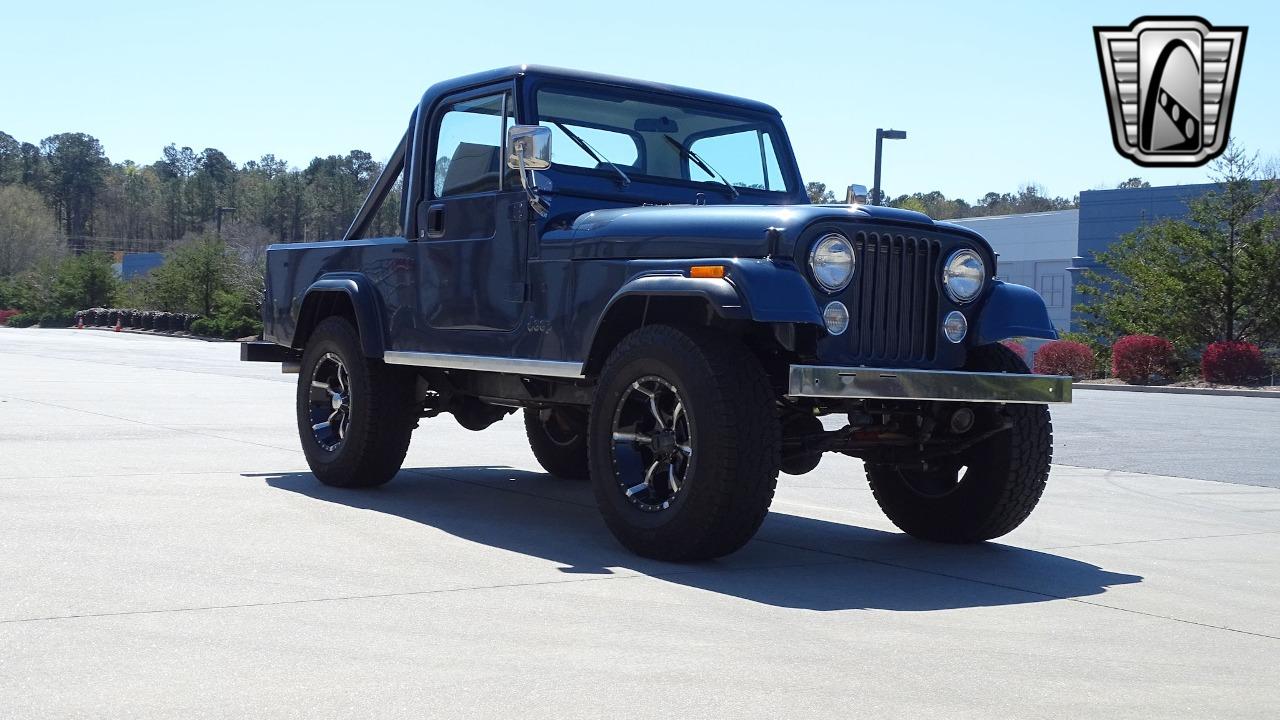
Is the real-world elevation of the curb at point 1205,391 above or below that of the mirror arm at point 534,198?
below

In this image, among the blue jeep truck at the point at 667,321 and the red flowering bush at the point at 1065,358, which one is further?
the red flowering bush at the point at 1065,358

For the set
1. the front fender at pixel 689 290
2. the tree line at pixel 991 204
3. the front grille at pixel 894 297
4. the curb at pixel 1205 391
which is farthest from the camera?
the tree line at pixel 991 204

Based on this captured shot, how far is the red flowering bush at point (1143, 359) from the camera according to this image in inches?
1265

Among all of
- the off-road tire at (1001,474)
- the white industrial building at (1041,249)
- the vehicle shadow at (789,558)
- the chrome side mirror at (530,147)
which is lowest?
the vehicle shadow at (789,558)

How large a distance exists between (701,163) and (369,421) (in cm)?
250

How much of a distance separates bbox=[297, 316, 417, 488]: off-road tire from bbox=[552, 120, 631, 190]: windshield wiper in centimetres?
188

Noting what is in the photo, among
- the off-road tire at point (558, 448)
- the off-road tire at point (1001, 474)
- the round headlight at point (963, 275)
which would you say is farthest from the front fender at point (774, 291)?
the off-road tire at point (558, 448)

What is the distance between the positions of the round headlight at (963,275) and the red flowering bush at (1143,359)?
26932mm

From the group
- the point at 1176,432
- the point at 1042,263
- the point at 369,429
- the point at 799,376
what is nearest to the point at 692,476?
the point at 799,376

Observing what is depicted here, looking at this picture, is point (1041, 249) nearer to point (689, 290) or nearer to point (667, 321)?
point (667, 321)

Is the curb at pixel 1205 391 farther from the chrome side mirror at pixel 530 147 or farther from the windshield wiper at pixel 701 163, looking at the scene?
the chrome side mirror at pixel 530 147

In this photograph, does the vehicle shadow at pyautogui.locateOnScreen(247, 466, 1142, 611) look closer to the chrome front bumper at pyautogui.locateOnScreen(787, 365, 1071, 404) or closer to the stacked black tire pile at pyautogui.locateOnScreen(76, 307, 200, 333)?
the chrome front bumper at pyautogui.locateOnScreen(787, 365, 1071, 404)

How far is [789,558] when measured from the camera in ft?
22.1

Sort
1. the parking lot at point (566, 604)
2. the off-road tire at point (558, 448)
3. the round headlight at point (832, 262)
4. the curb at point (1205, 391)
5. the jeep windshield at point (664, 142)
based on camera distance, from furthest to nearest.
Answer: the curb at point (1205, 391) → the off-road tire at point (558, 448) → the jeep windshield at point (664, 142) → the round headlight at point (832, 262) → the parking lot at point (566, 604)
